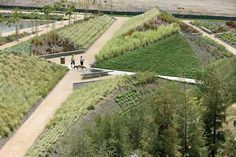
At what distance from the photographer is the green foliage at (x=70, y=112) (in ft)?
101

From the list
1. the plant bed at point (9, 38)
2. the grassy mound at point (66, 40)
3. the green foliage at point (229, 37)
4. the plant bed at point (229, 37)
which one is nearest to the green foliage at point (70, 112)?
the grassy mound at point (66, 40)

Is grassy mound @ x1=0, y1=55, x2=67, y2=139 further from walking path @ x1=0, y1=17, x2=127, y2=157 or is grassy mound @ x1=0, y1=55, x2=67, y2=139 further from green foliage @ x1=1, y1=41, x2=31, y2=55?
green foliage @ x1=1, y1=41, x2=31, y2=55

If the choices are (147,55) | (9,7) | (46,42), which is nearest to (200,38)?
(147,55)

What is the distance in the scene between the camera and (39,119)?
1401 inches

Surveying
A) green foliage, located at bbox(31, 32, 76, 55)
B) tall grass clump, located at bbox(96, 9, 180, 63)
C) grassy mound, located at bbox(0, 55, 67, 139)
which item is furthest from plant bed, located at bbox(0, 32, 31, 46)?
grassy mound, located at bbox(0, 55, 67, 139)

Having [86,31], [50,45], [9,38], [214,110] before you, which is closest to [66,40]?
[50,45]

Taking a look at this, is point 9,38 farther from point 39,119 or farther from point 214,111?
point 214,111

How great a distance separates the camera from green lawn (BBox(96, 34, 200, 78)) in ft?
154

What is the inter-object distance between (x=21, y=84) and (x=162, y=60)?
13081 mm

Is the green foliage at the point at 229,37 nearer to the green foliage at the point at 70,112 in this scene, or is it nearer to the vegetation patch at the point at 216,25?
the vegetation patch at the point at 216,25

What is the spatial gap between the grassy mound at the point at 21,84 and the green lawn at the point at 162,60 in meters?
4.96

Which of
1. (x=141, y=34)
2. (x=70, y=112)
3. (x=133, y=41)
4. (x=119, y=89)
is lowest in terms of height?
(x=70, y=112)

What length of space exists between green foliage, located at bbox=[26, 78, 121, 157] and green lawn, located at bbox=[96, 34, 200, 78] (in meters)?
6.45

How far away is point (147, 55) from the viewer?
5034 centimetres
